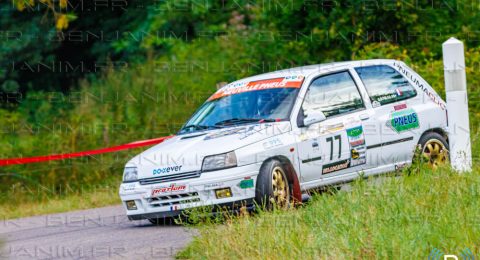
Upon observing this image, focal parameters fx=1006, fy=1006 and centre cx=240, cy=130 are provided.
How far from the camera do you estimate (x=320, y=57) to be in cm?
2017

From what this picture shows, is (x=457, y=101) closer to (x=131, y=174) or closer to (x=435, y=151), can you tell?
(x=435, y=151)

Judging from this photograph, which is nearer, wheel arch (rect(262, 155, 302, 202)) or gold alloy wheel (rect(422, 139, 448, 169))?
wheel arch (rect(262, 155, 302, 202))

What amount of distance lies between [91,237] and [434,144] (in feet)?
14.4

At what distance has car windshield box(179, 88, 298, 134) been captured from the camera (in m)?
11.1

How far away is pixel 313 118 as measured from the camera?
10844 millimetres

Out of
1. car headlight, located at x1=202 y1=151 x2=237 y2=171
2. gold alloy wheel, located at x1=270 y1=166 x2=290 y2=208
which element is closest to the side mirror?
gold alloy wheel, located at x1=270 y1=166 x2=290 y2=208

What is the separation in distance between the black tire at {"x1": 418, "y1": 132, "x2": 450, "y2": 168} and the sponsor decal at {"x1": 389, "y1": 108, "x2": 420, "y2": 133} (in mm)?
205

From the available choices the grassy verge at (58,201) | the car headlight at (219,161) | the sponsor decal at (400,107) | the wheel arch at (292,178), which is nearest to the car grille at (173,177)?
the car headlight at (219,161)

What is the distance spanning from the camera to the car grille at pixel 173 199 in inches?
403

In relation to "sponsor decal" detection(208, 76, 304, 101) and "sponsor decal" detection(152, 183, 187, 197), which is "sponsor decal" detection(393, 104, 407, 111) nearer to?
"sponsor decal" detection(208, 76, 304, 101)

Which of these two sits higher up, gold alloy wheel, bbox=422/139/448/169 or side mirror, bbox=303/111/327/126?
side mirror, bbox=303/111/327/126

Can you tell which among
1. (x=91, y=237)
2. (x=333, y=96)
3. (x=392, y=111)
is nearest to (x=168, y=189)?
(x=91, y=237)

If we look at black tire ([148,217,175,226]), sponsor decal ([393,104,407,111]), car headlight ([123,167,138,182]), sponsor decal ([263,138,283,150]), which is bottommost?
black tire ([148,217,175,226])

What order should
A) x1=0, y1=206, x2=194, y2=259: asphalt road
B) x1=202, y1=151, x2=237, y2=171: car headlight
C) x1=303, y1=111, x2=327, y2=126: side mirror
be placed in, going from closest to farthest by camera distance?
x1=0, y1=206, x2=194, y2=259: asphalt road < x1=202, y1=151, x2=237, y2=171: car headlight < x1=303, y1=111, x2=327, y2=126: side mirror
